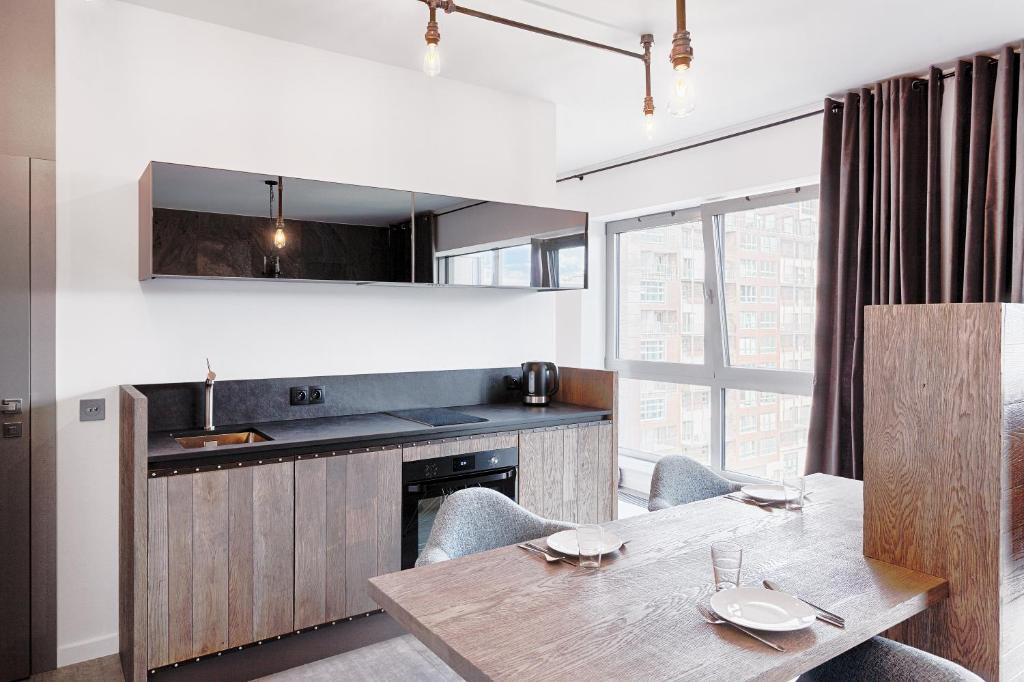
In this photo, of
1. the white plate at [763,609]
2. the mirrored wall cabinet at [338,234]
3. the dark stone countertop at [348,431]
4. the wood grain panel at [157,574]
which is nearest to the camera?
the white plate at [763,609]

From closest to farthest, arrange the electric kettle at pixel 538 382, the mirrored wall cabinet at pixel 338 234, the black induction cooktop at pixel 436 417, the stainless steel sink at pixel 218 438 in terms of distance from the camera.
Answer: the mirrored wall cabinet at pixel 338 234
the stainless steel sink at pixel 218 438
the black induction cooktop at pixel 436 417
the electric kettle at pixel 538 382

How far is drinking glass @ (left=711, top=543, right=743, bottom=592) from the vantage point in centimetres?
145

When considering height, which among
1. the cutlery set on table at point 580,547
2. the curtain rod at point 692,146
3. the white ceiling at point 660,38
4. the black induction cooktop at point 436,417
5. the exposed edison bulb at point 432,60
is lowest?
the cutlery set on table at point 580,547

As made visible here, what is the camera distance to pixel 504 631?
130 centimetres

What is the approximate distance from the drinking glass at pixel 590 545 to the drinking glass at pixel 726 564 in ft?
0.97

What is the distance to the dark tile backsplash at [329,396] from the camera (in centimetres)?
276

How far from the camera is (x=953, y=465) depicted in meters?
1.53

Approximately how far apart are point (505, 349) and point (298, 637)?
70.8 inches

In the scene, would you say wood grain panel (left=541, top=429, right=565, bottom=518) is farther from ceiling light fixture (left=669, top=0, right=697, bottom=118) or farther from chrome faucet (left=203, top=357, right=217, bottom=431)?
ceiling light fixture (left=669, top=0, right=697, bottom=118)

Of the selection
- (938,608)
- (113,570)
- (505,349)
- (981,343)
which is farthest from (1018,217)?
(113,570)

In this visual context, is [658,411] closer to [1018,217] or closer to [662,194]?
[662,194]

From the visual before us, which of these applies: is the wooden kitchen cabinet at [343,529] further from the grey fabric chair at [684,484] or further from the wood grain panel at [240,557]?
the grey fabric chair at [684,484]

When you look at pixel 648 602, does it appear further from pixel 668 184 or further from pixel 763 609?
pixel 668 184

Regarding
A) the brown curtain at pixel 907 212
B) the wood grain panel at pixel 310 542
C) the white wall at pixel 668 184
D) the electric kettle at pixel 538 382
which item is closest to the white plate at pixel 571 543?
the wood grain panel at pixel 310 542
